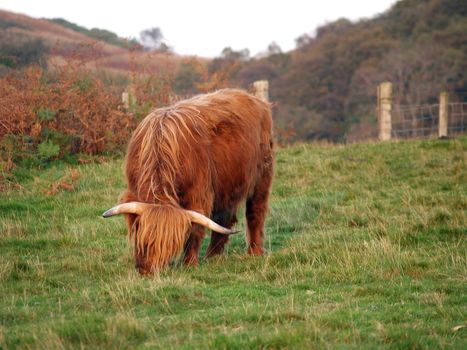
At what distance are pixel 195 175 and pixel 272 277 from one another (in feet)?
4.16

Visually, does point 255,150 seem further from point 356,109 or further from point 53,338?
point 356,109

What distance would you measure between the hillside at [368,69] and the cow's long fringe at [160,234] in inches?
1341

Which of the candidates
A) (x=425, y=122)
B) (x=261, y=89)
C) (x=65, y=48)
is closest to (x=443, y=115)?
(x=261, y=89)

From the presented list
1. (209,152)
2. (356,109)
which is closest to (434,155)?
(209,152)

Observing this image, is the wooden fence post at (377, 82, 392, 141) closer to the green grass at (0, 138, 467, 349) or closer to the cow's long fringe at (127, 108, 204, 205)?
the green grass at (0, 138, 467, 349)

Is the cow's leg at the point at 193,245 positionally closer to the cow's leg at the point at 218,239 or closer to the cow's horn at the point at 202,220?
the cow's horn at the point at 202,220

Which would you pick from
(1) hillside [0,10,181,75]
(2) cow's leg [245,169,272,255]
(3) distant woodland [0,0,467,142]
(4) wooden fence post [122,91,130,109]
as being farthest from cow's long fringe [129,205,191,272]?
(3) distant woodland [0,0,467,142]

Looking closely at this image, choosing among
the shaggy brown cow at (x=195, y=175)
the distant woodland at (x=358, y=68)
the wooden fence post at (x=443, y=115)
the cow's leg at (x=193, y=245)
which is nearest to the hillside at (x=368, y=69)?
the distant woodland at (x=358, y=68)

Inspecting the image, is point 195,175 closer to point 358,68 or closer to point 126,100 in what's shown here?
point 126,100

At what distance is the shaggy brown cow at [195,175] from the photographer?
6934 mm

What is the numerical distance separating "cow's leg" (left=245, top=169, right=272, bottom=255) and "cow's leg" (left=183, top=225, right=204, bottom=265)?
1.24 meters

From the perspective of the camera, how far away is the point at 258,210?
9.13 meters

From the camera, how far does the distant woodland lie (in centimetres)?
4256

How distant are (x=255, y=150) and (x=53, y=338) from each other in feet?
14.4
